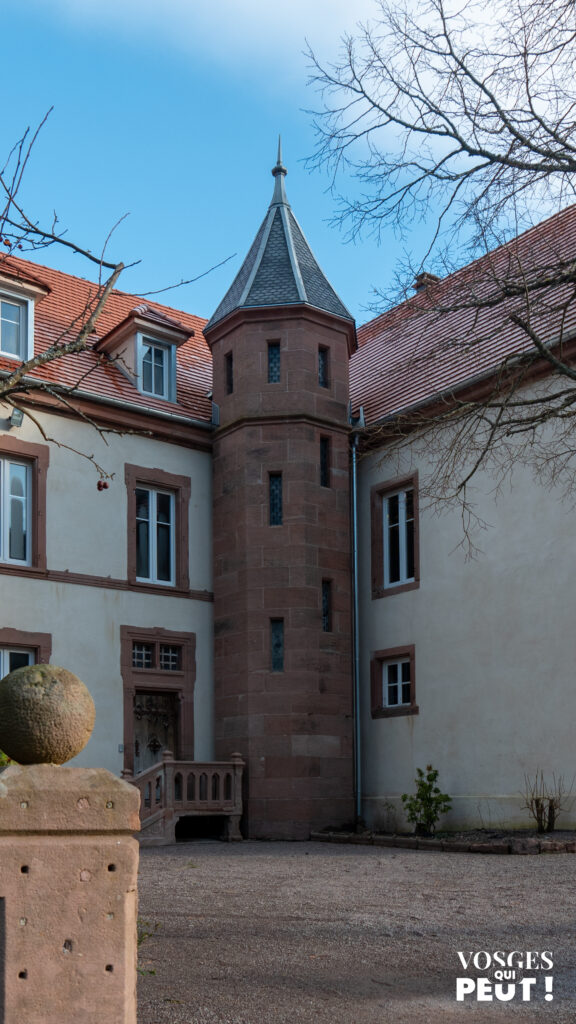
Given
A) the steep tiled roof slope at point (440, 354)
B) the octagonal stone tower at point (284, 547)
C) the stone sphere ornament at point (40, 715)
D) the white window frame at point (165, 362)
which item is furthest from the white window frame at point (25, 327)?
the stone sphere ornament at point (40, 715)

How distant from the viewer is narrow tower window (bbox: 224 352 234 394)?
1998 centimetres

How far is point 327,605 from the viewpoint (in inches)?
748

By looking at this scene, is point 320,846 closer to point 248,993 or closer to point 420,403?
point 420,403

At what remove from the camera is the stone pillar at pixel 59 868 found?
13.3 feet

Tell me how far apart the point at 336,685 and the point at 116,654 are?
3675 mm

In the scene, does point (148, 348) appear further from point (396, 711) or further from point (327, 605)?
point (396, 711)

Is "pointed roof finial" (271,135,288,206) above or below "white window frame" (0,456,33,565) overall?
above

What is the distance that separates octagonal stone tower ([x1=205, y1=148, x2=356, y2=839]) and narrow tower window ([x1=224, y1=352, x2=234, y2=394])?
0.02m

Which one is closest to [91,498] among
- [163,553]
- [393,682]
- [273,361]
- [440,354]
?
[163,553]

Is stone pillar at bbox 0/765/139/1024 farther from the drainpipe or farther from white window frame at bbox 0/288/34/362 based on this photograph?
white window frame at bbox 0/288/34/362

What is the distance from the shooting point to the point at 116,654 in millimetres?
18141

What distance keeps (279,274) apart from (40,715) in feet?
55.0

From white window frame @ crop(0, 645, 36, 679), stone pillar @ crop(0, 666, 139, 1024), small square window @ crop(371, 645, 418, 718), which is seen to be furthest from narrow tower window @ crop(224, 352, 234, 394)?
stone pillar @ crop(0, 666, 139, 1024)

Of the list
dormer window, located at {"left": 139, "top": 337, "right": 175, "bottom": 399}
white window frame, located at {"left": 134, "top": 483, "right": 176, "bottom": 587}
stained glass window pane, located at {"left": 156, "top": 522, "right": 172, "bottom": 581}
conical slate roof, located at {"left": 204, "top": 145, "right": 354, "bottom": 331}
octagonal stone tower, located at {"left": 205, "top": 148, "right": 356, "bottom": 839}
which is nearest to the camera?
octagonal stone tower, located at {"left": 205, "top": 148, "right": 356, "bottom": 839}
